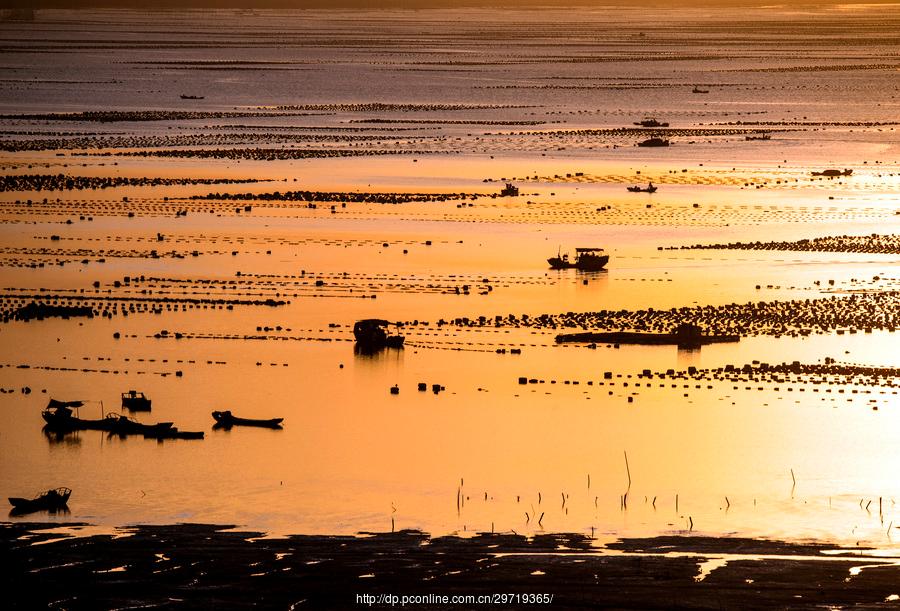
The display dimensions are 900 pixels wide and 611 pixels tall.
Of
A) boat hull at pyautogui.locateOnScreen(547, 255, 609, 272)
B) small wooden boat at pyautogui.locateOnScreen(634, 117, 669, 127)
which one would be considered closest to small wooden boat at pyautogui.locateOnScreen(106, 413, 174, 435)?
boat hull at pyautogui.locateOnScreen(547, 255, 609, 272)

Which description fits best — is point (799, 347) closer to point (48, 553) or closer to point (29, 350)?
point (29, 350)

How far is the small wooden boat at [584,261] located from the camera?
5981 cm

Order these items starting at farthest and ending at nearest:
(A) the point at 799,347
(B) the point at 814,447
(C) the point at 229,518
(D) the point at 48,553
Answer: (A) the point at 799,347 → (B) the point at 814,447 → (C) the point at 229,518 → (D) the point at 48,553

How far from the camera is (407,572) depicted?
982 inches

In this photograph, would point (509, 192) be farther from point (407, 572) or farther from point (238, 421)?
point (407, 572)

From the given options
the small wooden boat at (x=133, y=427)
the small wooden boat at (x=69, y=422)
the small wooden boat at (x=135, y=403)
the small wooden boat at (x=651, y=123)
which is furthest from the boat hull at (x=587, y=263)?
the small wooden boat at (x=651, y=123)

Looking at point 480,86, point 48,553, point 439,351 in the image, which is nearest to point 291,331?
point 439,351

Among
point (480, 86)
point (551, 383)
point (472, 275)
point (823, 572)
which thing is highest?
point (480, 86)

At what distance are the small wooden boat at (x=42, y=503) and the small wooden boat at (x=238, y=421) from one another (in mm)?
7727

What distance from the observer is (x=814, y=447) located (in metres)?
36.1

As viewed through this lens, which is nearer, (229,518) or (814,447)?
(229,518)

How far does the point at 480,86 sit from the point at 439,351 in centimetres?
12425

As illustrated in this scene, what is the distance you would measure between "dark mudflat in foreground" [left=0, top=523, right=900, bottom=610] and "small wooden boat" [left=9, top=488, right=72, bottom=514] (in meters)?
1.98

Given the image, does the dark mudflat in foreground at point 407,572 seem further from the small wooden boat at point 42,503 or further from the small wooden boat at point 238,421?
the small wooden boat at point 238,421
